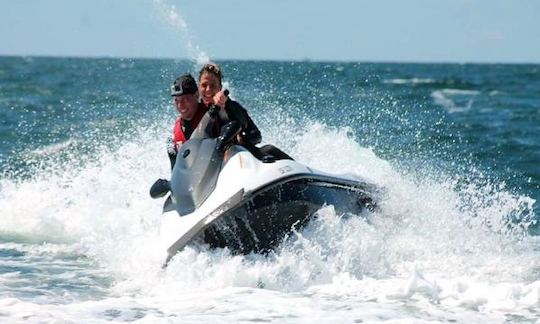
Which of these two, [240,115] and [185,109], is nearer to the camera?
[240,115]

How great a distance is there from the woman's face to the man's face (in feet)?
0.29

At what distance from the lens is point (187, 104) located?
6930 mm

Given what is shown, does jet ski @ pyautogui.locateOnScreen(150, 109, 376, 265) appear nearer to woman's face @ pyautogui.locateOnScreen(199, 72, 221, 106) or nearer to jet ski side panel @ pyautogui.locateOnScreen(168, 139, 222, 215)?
jet ski side panel @ pyautogui.locateOnScreen(168, 139, 222, 215)

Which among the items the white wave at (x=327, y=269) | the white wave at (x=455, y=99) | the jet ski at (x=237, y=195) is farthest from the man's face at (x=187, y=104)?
the white wave at (x=455, y=99)

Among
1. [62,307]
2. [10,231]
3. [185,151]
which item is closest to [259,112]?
[10,231]

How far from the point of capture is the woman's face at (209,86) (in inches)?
267

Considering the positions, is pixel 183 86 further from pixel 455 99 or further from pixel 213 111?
pixel 455 99

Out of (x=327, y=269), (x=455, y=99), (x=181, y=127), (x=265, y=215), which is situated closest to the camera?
(x=265, y=215)

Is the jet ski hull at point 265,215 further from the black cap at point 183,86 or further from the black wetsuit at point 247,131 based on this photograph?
the black cap at point 183,86

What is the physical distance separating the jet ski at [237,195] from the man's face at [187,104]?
0.16 metres

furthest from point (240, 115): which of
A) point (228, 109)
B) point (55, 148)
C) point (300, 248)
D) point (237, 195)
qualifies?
point (55, 148)

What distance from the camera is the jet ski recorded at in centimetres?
645

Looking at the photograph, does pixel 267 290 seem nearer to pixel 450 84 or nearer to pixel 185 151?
pixel 185 151

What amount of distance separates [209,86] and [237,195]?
88 cm
